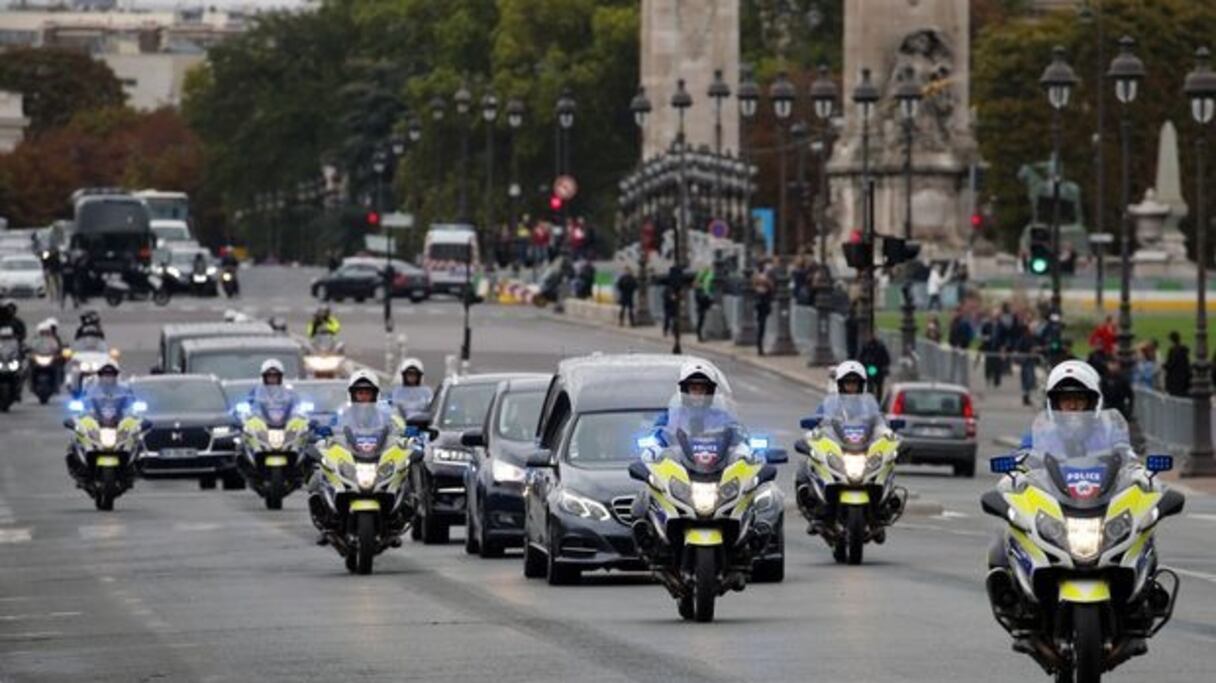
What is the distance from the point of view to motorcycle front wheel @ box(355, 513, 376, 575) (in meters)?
29.3

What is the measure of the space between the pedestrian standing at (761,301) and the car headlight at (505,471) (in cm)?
5247

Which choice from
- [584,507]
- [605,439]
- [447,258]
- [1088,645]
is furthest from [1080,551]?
[447,258]

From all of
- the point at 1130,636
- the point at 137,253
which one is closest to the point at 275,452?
the point at 1130,636

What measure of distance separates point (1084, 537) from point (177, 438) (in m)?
30.4

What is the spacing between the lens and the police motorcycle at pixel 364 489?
2934 centimetres

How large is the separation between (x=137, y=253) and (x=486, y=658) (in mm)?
102818

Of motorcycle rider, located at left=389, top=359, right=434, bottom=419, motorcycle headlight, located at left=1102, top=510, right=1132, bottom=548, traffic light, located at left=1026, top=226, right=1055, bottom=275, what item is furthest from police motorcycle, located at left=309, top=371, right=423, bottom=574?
traffic light, located at left=1026, top=226, right=1055, bottom=275

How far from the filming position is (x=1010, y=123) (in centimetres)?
13600

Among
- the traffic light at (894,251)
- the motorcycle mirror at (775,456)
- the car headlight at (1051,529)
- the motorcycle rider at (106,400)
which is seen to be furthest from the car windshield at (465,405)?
the car headlight at (1051,529)

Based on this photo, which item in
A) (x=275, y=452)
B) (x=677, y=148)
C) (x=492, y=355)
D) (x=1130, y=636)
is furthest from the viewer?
(x=677, y=148)

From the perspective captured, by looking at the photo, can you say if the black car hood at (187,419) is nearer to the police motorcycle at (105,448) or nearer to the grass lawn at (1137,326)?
the police motorcycle at (105,448)

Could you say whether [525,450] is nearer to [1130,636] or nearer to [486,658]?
[486,658]

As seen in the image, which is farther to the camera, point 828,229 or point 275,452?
point 828,229

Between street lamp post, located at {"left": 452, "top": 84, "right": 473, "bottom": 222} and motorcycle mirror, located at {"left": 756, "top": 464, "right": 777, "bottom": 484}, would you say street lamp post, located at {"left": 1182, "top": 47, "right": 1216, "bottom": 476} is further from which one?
street lamp post, located at {"left": 452, "top": 84, "right": 473, "bottom": 222}
